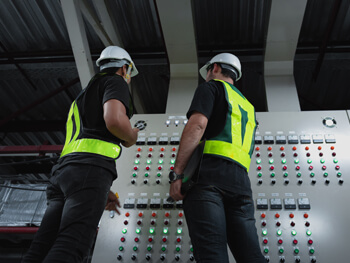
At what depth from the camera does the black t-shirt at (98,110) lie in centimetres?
171

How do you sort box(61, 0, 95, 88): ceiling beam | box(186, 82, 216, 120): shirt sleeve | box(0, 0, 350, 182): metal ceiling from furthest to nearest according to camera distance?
box(0, 0, 350, 182): metal ceiling < box(61, 0, 95, 88): ceiling beam < box(186, 82, 216, 120): shirt sleeve

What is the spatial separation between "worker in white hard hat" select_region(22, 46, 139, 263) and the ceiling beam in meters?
1.51

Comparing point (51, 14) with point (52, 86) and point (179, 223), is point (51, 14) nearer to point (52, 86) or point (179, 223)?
point (52, 86)

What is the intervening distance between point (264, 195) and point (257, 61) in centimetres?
238

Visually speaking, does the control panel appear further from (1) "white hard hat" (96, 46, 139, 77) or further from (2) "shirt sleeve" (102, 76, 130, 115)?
(2) "shirt sleeve" (102, 76, 130, 115)

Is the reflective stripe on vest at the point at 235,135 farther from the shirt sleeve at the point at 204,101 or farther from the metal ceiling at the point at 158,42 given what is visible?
the metal ceiling at the point at 158,42

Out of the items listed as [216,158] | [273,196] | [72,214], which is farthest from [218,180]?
[273,196]

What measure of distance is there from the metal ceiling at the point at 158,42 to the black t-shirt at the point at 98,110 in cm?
171

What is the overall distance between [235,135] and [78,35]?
90.2 inches

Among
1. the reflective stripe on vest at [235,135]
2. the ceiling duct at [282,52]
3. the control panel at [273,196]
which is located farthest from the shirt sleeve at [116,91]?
the ceiling duct at [282,52]

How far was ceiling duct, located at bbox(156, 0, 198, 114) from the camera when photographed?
3318mm

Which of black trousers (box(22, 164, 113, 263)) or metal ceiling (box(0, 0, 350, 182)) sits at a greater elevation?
metal ceiling (box(0, 0, 350, 182))

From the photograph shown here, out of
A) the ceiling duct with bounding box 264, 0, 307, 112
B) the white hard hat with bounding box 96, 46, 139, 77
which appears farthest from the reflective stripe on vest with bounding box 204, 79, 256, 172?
the ceiling duct with bounding box 264, 0, 307, 112

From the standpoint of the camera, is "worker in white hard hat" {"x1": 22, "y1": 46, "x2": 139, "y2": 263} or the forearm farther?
the forearm
